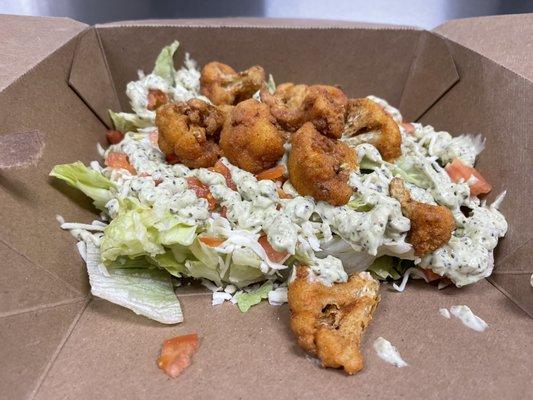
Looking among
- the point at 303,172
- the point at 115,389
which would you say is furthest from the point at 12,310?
the point at 303,172

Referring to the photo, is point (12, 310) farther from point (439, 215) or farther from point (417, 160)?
point (417, 160)

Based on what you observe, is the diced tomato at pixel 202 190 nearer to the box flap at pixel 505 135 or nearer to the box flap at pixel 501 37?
the box flap at pixel 505 135

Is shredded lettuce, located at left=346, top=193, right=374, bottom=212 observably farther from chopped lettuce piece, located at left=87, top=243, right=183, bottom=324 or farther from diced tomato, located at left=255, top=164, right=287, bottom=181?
chopped lettuce piece, located at left=87, top=243, right=183, bottom=324

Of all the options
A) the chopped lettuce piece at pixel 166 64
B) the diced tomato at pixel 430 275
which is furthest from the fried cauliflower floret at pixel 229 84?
the diced tomato at pixel 430 275

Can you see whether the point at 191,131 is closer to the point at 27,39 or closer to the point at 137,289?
the point at 137,289

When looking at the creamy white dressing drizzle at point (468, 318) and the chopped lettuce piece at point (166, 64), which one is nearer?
the creamy white dressing drizzle at point (468, 318)

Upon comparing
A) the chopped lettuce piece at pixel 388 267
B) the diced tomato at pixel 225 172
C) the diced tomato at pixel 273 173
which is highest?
the diced tomato at pixel 273 173

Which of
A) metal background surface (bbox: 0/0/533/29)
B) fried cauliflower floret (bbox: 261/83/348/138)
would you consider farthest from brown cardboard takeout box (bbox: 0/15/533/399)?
metal background surface (bbox: 0/0/533/29)

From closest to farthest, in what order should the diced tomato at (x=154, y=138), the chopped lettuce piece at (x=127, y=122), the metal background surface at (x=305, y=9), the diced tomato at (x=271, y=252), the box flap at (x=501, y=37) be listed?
the diced tomato at (x=271, y=252)
the box flap at (x=501, y=37)
the diced tomato at (x=154, y=138)
the chopped lettuce piece at (x=127, y=122)
the metal background surface at (x=305, y=9)
